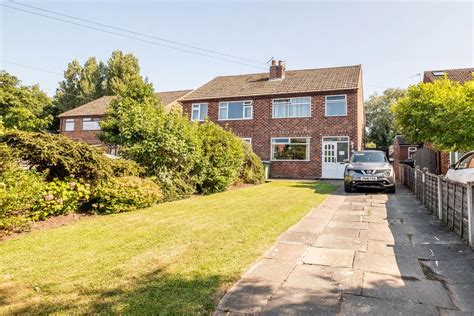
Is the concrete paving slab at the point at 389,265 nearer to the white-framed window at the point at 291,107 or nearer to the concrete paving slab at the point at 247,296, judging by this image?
the concrete paving slab at the point at 247,296

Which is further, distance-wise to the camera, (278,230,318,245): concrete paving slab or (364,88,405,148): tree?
(364,88,405,148): tree

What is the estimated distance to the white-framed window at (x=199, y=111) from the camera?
22.5 meters

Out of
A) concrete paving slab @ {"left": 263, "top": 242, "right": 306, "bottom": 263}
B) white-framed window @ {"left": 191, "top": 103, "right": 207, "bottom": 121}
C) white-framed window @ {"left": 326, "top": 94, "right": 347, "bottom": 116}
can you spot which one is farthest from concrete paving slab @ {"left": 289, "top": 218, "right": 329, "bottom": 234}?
white-framed window @ {"left": 191, "top": 103, "right": 207, "bottom": 121}

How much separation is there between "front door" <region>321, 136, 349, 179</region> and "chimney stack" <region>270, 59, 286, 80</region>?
6.44 m

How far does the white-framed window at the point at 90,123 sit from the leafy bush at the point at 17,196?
1065 inches

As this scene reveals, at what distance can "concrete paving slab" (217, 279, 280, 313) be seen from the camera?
103 inches

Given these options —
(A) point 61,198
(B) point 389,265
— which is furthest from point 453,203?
(A) point 61,198

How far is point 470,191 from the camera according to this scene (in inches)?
175

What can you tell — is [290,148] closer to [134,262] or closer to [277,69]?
[277,69]

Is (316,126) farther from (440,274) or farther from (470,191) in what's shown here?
(440,274)

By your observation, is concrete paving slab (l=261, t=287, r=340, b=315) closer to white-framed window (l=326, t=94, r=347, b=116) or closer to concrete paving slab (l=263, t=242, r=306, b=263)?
concrete paving slab (l=263, t=242, r=306, b=263)

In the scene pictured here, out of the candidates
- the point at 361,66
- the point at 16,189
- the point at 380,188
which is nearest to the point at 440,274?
the point at 16,189

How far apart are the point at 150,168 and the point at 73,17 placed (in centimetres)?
1089

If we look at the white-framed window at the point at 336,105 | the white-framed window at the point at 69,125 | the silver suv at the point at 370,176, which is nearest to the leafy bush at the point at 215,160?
the silver suv at the point at 370,176
